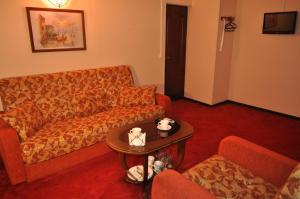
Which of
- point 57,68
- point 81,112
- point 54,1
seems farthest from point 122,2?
point 81,112

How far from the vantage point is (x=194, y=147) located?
9.82 feet

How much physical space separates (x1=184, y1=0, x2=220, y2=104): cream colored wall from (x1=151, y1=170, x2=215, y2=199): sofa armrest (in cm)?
329

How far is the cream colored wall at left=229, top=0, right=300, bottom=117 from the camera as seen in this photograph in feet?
12.6

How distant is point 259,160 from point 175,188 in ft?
2.57

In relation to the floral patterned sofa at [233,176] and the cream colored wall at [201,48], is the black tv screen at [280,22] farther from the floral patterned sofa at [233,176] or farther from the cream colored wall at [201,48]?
the floral patterned sofa at [233,176]

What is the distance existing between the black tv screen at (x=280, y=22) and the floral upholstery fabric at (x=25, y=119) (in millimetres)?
3933

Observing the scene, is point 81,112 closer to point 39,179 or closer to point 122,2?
point 39,179

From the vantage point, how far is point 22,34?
2.80 metres

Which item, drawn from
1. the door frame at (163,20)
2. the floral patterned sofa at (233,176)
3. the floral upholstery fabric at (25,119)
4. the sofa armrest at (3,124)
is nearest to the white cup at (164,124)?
the floral patterned sofa at (233,176)

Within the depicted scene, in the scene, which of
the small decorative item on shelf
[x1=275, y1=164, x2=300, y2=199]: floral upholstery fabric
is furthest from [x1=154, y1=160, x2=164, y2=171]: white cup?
[x1=275, y1=164, x2=300, y2=199]: floral upholstery fabric

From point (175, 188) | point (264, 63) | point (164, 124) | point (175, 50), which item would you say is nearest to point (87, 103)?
point (164, 124)

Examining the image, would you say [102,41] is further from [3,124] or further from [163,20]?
[3,124]

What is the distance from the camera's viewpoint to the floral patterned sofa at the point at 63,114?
2197 mm

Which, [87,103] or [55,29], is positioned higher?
[55,29]
